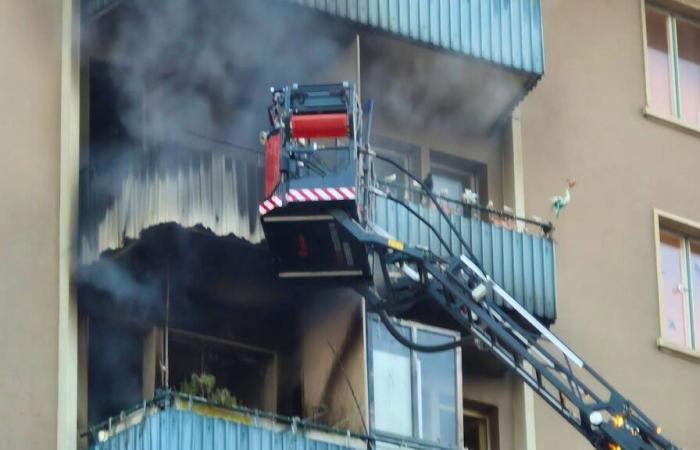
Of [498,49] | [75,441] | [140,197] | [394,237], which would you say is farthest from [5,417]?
[498,49]

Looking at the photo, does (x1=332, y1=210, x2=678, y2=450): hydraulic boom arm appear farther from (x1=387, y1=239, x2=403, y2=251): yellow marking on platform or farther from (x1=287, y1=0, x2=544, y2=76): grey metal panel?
(x1=287, y1=0, x2=544, y2=76): grey metal panel

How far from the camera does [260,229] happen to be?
27234mm

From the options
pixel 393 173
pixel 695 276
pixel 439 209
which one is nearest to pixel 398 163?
pixel 393 173

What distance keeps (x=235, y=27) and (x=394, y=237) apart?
307 cm

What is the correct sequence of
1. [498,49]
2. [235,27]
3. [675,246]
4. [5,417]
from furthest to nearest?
[675,246] < [498,49] < [235,27] < [5,417]

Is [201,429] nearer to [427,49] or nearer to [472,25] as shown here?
[427,49]

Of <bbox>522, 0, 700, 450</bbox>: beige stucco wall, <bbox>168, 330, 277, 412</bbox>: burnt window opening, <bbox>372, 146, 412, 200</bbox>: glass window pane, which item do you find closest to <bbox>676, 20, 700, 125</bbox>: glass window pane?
<bbox>522, 0, 700, 450</bbox>: beige stucco wall

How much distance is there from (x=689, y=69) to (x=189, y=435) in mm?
12354

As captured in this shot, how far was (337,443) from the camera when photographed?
26703mm

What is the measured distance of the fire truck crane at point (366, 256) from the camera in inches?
1063

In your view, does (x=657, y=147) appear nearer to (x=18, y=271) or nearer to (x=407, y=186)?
(x=407, y=186)

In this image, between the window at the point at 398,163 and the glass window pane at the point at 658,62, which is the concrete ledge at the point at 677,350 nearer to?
the glass window pane at the point at 658,62

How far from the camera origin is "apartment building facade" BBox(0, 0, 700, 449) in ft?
87.0

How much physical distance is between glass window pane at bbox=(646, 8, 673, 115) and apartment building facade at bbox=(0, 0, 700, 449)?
1.28 meters
